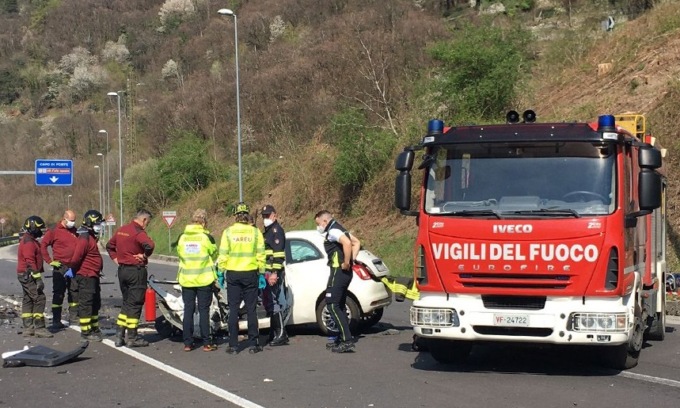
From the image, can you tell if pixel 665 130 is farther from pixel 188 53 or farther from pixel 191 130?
pixel 188 53

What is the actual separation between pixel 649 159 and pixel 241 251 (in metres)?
5.07

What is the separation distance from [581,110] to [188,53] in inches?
3522

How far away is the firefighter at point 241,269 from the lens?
11266mm

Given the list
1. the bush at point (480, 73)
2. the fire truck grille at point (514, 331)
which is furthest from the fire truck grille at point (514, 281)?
the bush at point (480, 73)

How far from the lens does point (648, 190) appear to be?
8.96m

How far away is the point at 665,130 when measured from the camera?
931 inches

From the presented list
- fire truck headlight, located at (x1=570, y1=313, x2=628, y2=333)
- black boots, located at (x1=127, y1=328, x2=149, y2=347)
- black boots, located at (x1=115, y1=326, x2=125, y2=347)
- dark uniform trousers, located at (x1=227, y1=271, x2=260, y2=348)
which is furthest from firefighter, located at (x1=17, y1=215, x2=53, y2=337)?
fire truck headlight, located at (x1=570, y1=313, x2=628, y2=333)

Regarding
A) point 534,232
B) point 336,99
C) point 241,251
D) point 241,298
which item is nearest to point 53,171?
point 336,99

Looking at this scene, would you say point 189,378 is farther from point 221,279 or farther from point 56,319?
point 56,319

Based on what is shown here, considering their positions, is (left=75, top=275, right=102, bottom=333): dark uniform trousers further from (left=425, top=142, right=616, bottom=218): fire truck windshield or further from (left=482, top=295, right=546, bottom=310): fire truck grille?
(left=482, top=295, right=546, bottom=310): fire truck grille

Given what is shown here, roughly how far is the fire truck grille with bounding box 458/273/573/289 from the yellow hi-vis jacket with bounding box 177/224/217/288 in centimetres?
370

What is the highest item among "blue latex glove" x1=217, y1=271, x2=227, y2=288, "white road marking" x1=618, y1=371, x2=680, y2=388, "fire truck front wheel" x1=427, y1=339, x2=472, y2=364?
"blue latex glove" x1=217, y1=271, x2=227, y2=288

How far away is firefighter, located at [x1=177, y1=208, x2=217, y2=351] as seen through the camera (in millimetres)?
11398

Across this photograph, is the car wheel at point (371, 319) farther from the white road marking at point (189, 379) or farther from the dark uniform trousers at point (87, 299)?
the dark uniform trousers at point (87, 299)
